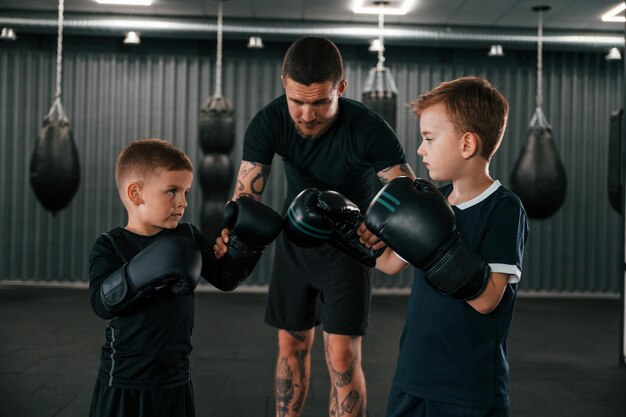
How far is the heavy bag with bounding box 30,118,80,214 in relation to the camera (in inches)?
177

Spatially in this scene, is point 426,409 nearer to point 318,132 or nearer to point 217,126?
point 318,132

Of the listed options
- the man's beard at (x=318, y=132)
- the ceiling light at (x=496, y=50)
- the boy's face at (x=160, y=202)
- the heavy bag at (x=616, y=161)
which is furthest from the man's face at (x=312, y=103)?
the ceiling light at (x=496, y=50)

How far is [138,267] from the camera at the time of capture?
1356mm

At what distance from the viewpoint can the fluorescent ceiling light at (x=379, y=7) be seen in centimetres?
537

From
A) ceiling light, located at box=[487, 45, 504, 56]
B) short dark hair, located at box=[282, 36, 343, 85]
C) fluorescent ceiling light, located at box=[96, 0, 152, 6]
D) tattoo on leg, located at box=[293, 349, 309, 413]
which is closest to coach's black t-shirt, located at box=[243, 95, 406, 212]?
short dark hair, located at box=[282, 36, 343, 85]

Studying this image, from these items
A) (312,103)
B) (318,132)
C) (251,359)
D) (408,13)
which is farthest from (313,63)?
(408,13)

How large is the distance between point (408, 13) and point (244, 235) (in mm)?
4666

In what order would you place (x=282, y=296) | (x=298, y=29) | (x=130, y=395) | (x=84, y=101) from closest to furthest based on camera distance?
(x=130, y=395)
(x=282, y=296)
(x=298, y=29)
(x=84, y=101)

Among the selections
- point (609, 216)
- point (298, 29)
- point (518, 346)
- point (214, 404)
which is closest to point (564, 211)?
point (609, 216)

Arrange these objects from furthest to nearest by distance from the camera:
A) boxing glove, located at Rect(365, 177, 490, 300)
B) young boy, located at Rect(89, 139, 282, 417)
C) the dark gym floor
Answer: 1. the dark gym floor
2. young boy, located at Rect(89, 139, 282, 417)
3. boxing glove, located at Rect(365, 177, 490, 300)

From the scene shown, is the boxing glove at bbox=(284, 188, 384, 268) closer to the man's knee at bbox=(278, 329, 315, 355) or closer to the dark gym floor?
the man's knee at bbox=(278, 329, 315, 355)

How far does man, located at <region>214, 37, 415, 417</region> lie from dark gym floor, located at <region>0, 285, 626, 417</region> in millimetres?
607

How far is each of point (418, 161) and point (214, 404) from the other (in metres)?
4.48

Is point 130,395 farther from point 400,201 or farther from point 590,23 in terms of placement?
point 590,23
